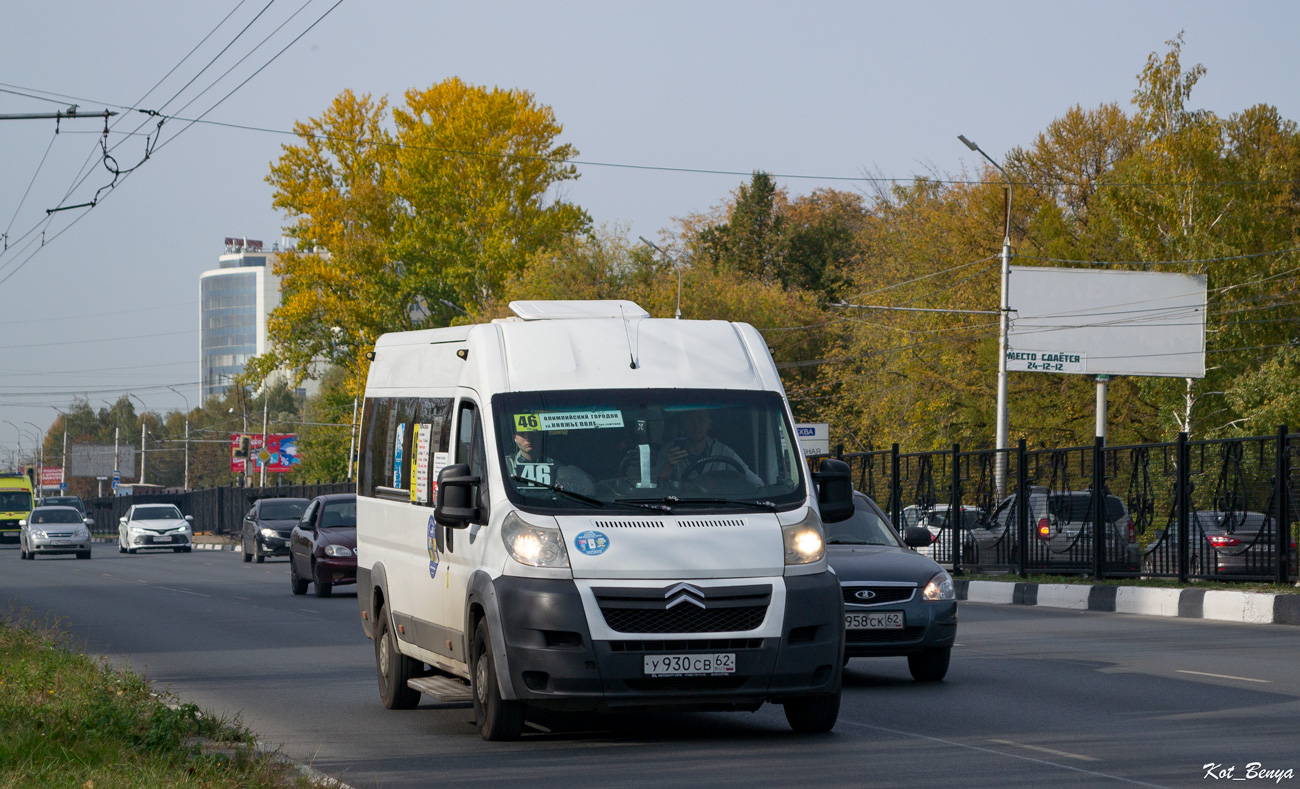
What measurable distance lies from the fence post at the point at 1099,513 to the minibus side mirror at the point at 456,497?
15.9 m

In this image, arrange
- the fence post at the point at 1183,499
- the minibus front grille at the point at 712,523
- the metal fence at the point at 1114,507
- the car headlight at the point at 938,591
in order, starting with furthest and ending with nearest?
the fence post at the point at 1183,499 < the metal fence at the point at 1114,507 < the car headlight at the point at 938,591 < the minibus front grille at the point at 712,523

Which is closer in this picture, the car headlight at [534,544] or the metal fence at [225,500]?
the car headlight at [534,544]

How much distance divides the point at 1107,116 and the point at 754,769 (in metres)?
50.0

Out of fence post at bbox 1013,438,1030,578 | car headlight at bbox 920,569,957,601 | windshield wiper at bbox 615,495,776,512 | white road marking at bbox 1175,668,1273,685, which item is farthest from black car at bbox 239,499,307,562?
windshield wiper at bbox 615,495,776,512

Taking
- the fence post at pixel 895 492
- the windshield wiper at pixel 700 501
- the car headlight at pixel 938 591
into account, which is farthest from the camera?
the fence post at pixel 895 492

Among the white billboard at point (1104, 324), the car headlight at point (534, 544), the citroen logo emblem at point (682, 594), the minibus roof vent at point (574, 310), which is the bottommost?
the citroen logo emblem at point (682, 594)

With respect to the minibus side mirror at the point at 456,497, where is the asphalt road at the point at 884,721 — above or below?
below

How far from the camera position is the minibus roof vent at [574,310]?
9969 mm

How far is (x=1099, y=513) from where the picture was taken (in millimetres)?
23094

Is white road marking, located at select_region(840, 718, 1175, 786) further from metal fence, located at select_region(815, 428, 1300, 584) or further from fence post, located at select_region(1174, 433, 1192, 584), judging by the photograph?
fence post, located at select_region(1174, 433, 1192, 584)

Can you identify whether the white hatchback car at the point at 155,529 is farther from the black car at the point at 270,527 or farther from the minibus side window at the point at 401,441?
the minibus side window at the point at 401,441

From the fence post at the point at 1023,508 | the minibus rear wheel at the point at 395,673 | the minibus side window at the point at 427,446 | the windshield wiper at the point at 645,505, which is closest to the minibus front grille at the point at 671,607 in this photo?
the windshield wiper at the point at 645,505

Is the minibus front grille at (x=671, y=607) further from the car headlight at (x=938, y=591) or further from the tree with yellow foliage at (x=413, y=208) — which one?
the tree with yellow foliage at (x=413, y=208)

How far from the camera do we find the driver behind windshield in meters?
8.89
